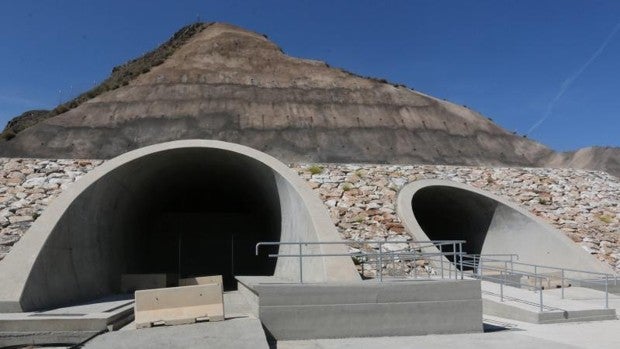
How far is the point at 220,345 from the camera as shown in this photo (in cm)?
705

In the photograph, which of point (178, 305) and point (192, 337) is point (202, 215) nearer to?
point (178, 305)

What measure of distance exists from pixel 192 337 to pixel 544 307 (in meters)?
7.79

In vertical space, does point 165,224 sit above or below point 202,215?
below

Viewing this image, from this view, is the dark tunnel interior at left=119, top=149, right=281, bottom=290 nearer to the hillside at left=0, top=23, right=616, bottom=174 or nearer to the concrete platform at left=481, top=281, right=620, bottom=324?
the hillside at left=0, top=23, right=616, bottom=174

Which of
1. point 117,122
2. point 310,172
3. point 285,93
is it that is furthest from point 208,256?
point 285,93

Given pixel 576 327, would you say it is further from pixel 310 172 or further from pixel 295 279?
pixel 310 172

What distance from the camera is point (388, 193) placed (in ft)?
56.4

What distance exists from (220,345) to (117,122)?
23.1m

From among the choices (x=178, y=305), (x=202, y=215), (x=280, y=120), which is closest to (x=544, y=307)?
(x=178, y=305)

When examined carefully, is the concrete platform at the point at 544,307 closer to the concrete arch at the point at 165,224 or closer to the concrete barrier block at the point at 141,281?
the concrete arch at the point at 165,224

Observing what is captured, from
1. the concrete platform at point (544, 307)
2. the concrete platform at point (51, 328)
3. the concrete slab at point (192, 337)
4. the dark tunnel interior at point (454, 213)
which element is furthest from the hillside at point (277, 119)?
the concrete slab at point (192, 337)

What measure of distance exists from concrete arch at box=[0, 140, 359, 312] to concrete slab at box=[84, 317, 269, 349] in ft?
10.3

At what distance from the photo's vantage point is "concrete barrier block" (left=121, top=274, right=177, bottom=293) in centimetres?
1477

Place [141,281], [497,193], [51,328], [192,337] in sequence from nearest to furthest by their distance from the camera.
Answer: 1. [192,337]
2. [51,328]
3. [141,281]
4. [497,193]
